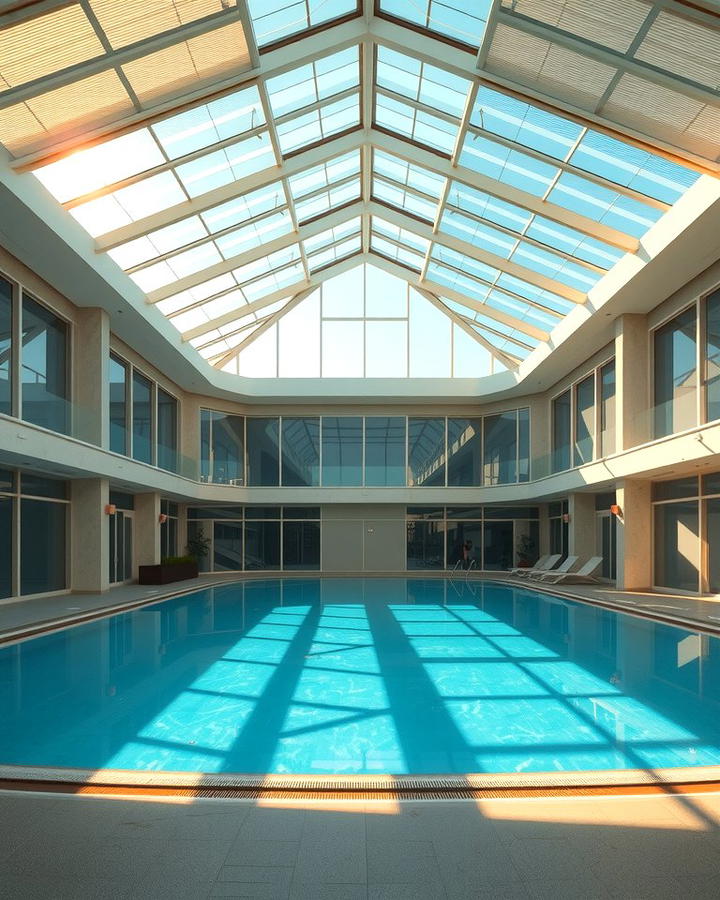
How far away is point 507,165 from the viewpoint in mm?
12484

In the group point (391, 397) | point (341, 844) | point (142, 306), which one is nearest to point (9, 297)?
point (142, 306)

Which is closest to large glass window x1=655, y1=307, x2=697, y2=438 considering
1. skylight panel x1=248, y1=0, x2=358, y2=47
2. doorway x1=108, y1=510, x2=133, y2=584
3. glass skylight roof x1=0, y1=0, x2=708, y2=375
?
glass skylight roof x1=0, y1=0, x2=708, y2=375

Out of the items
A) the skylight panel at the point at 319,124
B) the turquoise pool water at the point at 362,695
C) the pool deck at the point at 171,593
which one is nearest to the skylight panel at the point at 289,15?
the skylight panel at the point at 319,124

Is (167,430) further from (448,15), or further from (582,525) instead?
(448,15)

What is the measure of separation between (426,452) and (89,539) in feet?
39.0

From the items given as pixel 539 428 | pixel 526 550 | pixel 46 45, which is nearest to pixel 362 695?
pixel 46 45

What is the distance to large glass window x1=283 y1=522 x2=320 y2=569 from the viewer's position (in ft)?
77.9

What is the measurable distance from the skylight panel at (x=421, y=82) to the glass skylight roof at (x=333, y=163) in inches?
1.2

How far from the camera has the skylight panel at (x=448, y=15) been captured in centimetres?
962

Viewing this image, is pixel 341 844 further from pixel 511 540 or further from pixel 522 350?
pixel 511 540

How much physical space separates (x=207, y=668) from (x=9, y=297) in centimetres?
749

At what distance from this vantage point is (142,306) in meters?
14.6

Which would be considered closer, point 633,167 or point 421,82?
point 633,167

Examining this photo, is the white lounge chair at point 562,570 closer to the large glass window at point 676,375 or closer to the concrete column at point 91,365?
the large glass window at point 676,375
